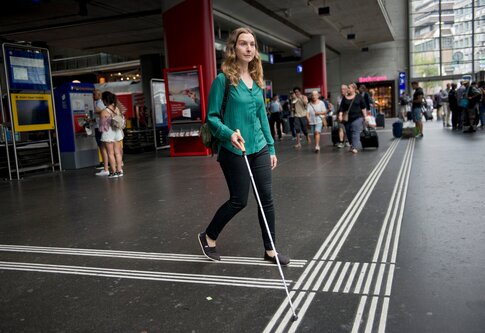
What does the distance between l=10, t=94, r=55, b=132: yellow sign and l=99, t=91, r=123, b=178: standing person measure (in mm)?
2146

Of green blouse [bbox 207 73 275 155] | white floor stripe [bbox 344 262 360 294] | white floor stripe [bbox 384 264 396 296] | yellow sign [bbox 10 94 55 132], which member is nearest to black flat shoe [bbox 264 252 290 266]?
white floor stripe [bbox 344 262 360 294]

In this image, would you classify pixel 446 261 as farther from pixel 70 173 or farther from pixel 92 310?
pixel 70 173

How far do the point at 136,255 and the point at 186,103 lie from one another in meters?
9.16

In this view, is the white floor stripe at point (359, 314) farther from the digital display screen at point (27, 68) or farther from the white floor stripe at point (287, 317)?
the digital display screen at point (27, 68)

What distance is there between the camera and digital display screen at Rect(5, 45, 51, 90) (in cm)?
995

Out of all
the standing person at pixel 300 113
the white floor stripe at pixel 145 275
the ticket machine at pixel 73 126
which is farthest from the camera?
the standing person at pixel 300 113

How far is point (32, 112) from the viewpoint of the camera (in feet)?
34.3

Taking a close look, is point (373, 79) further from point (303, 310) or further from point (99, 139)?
point (303, 310)

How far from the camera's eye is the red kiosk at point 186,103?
12.6 m

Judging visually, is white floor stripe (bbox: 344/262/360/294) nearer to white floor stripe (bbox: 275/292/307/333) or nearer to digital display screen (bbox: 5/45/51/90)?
white floor stripe (bbox: 275/292/307/333)

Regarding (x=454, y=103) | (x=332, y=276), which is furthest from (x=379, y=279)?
(x=454, y=103)

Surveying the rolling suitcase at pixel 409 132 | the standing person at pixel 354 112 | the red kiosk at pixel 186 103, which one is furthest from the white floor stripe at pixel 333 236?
the rolling suitcase at pixel 409 132

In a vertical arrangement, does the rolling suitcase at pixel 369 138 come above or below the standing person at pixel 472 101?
below

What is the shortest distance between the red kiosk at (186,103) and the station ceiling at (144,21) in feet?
11.5
